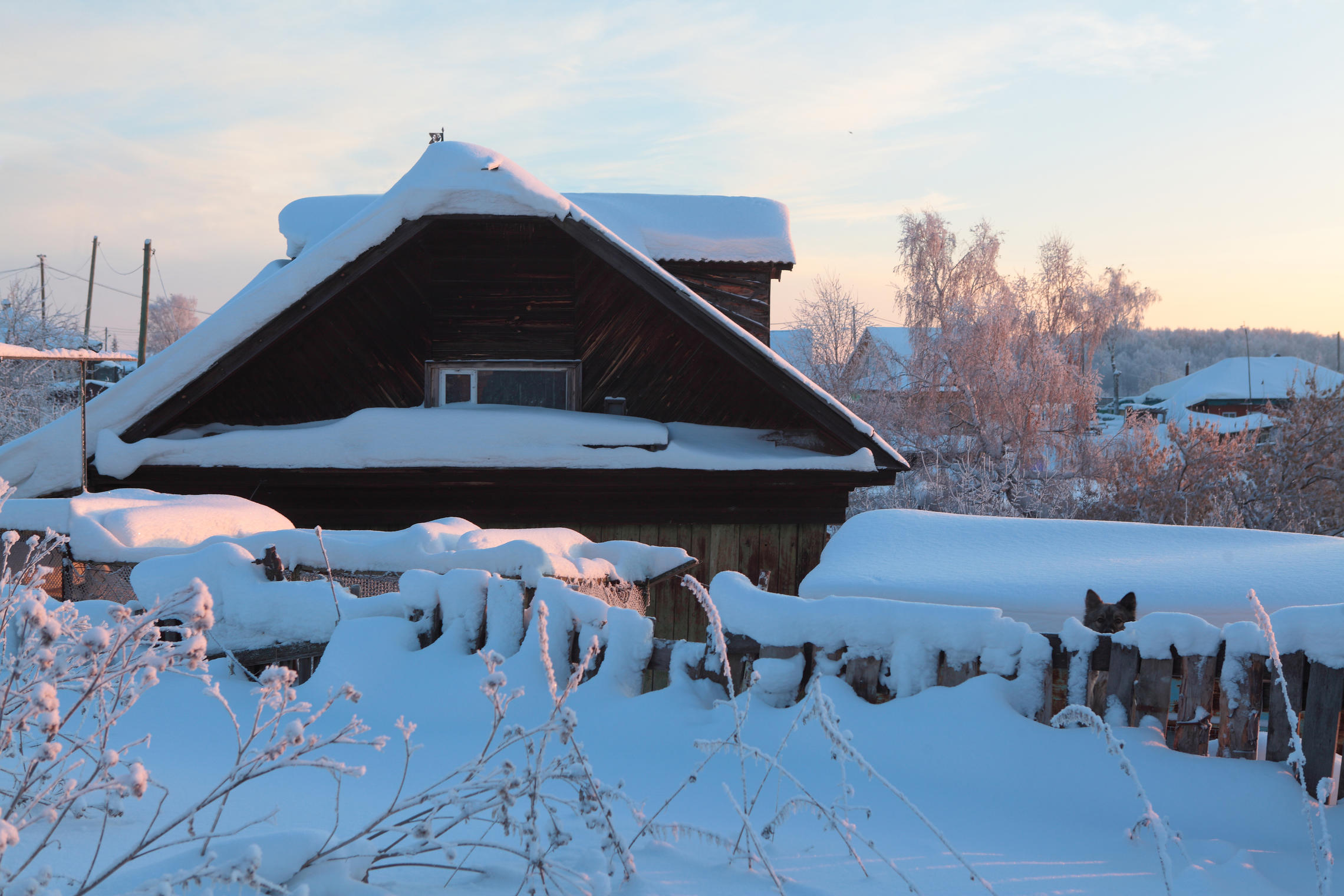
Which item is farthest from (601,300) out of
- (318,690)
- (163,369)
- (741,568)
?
(318,690)

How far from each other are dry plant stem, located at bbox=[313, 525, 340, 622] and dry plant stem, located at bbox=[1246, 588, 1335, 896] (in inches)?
140

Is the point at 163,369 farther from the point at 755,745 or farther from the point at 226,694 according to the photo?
the point at 755,745

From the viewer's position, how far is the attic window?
9133mm

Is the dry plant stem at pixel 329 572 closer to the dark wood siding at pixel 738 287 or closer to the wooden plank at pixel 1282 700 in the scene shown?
the wooden plank at pixel 1282 700

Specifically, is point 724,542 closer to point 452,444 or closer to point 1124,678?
point 452,444

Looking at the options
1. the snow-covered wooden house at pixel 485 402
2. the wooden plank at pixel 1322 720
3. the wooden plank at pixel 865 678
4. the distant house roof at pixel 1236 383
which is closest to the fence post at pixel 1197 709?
the wooden plank at pixel 1322 720

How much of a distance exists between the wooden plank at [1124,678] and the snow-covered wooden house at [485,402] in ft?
16.5

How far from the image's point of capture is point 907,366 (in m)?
24.6

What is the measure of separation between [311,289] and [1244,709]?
7.39 metres

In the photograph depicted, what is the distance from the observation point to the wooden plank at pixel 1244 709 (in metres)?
2.93

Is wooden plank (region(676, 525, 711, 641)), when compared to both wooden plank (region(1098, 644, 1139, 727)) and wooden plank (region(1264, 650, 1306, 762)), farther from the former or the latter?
wooden plank (region(1264, 650, 1306, 762))

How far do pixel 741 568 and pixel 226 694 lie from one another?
233 inches

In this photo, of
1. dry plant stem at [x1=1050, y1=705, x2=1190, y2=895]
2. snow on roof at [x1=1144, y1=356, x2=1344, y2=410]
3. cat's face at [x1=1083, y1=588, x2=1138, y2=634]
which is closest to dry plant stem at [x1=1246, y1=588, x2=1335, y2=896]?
dry plant stem at [x1=1050, y1=705, x2=1190, y2=895]

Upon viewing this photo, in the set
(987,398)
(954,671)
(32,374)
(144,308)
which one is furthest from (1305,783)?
(144,308)
